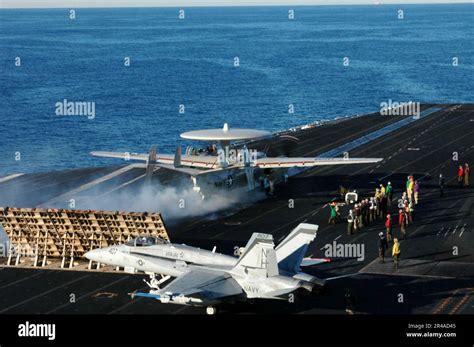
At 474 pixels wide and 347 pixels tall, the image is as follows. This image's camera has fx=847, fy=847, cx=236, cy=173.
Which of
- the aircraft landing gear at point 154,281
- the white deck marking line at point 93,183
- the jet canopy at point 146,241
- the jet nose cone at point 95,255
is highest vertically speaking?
the jet canopy at point 146,241

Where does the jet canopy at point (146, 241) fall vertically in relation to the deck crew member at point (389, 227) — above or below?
above

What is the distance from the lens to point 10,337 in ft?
110

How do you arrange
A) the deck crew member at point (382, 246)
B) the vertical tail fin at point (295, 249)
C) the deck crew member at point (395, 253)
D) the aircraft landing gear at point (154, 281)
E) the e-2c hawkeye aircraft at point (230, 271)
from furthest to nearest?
the deck crew member at point (382, 246)
the deck crew member at point (395, 253)
the aircraft landing gear at point (154, 281)
the vertical tail fin at point (295, 249)
the e-2c hawkeye aircraft at point (230, 271)

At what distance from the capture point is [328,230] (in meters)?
55.0

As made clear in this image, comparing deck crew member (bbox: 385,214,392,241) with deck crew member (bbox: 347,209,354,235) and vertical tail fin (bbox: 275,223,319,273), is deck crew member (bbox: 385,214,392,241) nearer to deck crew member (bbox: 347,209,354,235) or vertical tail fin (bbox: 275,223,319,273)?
deck crew member (bbox: 347,209,354,235)

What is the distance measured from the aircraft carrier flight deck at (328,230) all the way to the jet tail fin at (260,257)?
85.0 inches

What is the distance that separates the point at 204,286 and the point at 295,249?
4649 mm

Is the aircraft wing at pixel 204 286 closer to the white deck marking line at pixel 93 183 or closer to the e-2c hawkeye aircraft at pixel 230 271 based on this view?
the e-2c hawkeye aircraft at pixel 230 271

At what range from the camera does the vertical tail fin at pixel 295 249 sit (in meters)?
39.7

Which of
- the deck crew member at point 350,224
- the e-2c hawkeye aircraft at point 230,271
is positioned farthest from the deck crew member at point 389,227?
the e-2c hawkeye aircraft at point 230,271

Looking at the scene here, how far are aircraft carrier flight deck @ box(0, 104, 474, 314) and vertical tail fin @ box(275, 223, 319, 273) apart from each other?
2.08 m

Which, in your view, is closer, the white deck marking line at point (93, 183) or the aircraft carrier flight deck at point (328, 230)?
the aircraft carrier flight deck at point (328, 230)

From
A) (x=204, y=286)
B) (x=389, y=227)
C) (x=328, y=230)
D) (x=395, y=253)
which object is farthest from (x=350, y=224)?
(x=204, y=286)

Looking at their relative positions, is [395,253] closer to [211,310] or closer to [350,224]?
[350,224]
